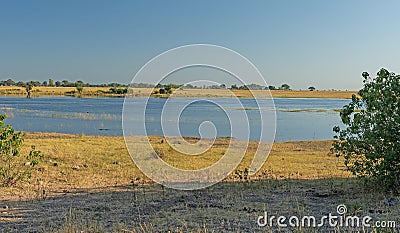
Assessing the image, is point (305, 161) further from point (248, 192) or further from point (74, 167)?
point (74, 167)

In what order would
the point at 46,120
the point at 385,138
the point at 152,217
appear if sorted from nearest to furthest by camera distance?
the point at 152,217
the point at 385,138
the point at 46,120

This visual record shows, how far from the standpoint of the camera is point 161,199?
32.7 feet

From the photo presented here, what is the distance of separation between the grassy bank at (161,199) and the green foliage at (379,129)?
585 mm

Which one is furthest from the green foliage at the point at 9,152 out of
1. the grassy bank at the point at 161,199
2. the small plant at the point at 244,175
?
the small plant at the point at 244,175

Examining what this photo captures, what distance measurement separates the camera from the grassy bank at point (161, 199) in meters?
7.45

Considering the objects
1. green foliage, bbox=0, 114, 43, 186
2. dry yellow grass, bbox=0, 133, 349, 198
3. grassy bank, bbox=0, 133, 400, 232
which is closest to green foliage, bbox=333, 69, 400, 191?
grassy bank, bbox=0, 133, 400, 232

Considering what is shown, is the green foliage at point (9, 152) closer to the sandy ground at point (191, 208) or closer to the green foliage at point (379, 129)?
the sandy ground at point (191, 208)

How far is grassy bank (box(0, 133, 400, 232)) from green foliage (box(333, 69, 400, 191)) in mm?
585

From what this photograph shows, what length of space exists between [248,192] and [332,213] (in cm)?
297

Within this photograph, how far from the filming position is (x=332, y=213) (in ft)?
27.0

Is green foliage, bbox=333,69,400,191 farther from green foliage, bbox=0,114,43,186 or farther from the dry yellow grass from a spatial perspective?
green foliage, bbox=0,114,43,186

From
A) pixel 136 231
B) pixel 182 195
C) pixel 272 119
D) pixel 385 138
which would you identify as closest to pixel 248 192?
pixel 182 195

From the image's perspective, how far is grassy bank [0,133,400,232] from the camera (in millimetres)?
7454

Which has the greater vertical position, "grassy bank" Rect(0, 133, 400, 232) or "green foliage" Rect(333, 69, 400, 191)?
"green foliage" Rect(333, 69, 400, 191)
